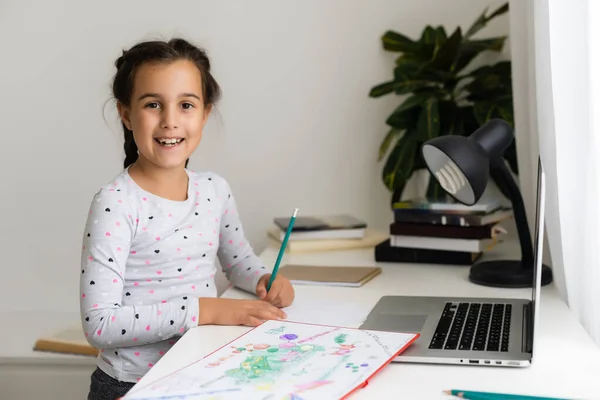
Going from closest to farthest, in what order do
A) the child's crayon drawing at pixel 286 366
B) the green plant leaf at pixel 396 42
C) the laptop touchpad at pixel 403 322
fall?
the child's crayon drawing at pixel 286 366 < the laptop touchpad at pixel 403 322 < the green plant leaf at pixel 396 42

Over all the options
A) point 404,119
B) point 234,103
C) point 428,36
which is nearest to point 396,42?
point 428,36

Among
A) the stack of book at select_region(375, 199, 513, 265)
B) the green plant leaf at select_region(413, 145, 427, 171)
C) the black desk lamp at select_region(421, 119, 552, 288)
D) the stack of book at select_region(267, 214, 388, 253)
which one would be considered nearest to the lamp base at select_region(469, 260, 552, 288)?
the black desk lamp at select_region(421, 119, 552, 288)

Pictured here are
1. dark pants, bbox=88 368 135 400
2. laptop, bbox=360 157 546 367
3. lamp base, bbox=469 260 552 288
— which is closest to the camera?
laptop, bbox=360 157 546 367

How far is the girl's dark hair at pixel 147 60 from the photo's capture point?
54.7 inches

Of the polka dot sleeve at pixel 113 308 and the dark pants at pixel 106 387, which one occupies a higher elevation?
the polka dot sleeve at pixel 113 308

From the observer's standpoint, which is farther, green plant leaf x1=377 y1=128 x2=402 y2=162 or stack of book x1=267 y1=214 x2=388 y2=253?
Answer: green plant leaf x1=377 y1=128 x2=402 y2=162

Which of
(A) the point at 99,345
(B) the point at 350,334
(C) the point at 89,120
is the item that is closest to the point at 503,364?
(B) the point at 350,334

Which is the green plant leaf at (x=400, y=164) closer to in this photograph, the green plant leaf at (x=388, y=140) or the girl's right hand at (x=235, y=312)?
the green plant leaf at (x=388, y=140)

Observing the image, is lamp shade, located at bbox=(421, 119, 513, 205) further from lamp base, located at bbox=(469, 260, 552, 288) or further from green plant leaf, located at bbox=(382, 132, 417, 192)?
green plant leaf, located at bbox=(382, 132, 417, 192)

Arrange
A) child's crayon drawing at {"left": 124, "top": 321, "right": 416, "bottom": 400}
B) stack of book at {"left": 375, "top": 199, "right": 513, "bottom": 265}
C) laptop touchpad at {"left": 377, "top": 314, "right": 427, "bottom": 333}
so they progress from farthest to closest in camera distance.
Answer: stack of book at {"left": 375, "top": 199, "right": 513, "bottom": 265}
laptop touchpad at {"left": 377, "top": 314, "right": 427, "bottom": 333}
child's crayon drawing at {"left": 124, "top": 321, "right": 416, "bottom": 400}

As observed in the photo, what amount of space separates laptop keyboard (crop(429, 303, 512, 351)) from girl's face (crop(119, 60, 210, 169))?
55cm

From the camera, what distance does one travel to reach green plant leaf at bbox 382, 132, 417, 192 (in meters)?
2.07

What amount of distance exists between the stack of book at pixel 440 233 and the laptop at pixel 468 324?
0.36 metres

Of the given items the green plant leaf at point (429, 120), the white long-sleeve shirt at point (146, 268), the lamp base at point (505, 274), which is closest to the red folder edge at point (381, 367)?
the white long-sleeve shirt at point (146, 268)
